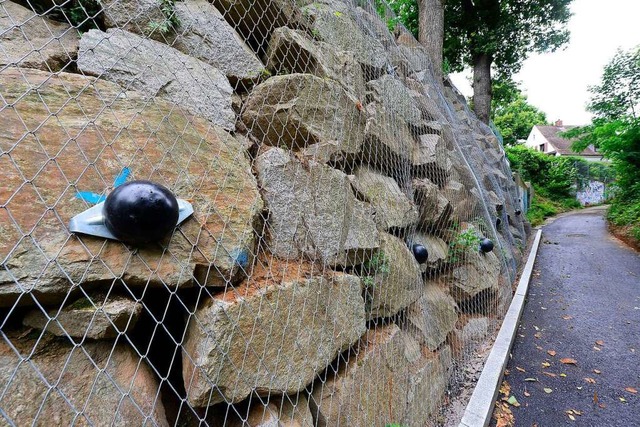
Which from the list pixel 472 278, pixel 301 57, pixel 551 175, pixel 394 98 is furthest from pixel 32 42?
pixel 551 175

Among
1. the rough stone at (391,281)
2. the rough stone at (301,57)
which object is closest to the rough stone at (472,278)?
the rough stone at (391,281)

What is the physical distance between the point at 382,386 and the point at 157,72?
214 cm

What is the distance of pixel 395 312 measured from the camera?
208 centimetres

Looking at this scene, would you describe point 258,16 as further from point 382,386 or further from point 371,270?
point 382,386

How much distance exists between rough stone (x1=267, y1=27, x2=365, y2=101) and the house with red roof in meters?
31.4

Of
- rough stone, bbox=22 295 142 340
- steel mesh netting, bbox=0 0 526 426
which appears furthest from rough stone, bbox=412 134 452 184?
rough stone, bbox=22 295 142 340

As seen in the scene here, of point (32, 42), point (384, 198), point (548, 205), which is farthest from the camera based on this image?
point (548, 205)

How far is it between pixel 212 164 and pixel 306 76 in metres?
0.97

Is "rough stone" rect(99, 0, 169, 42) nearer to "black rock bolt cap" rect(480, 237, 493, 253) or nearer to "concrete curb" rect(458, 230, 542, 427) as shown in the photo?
"concrete curb" rect(458, 230, 542, 427)

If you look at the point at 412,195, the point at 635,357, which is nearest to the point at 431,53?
the point at 412,195

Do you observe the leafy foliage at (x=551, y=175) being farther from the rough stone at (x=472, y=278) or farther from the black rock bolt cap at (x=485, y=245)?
the rough stone at (x=472, y=278)

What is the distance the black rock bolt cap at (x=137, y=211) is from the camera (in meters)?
0.91

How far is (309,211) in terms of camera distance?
167 centimetres

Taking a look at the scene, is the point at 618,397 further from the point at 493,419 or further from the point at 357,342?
the point at 357,342
